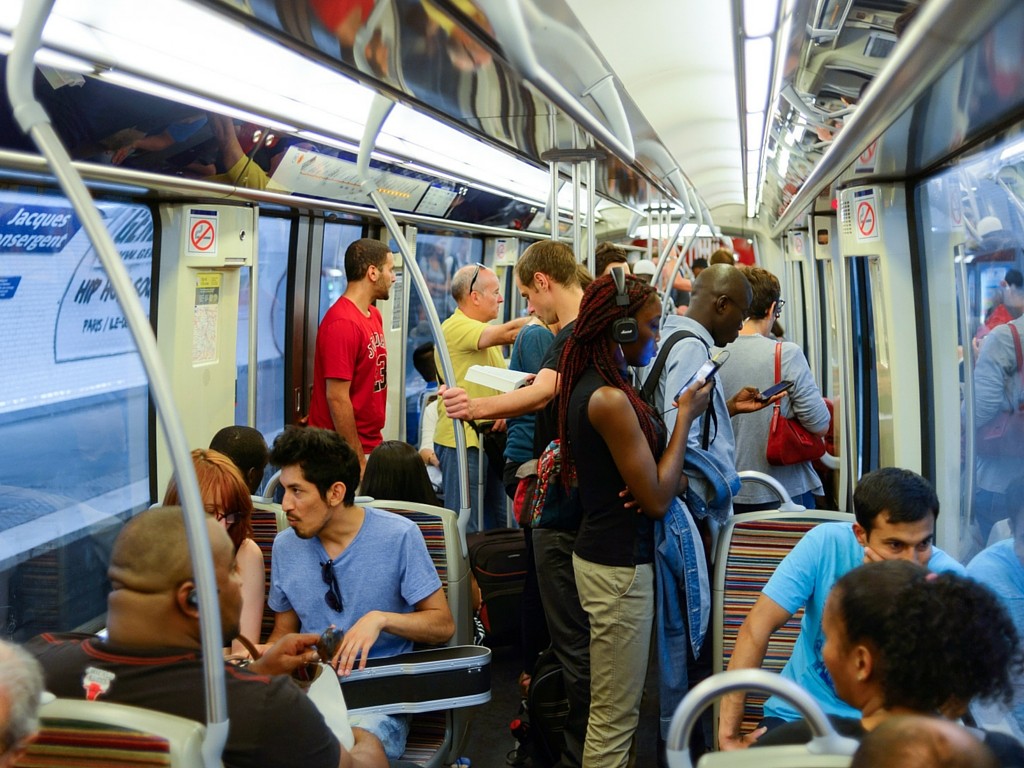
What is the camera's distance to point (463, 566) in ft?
10.1

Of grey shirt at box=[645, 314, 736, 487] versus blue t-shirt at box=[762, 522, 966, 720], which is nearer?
blue t-shirt at box=[762, 522, 966, 720]

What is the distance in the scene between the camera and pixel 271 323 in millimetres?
5922

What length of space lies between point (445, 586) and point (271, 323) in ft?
10.7

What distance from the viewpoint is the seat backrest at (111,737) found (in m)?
1.54

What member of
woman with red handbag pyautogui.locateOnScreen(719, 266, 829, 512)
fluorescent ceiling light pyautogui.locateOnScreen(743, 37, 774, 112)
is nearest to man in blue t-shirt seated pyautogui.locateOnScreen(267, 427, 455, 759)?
woman with red handbag pyautogui.locateOnScreen(719, 266, 829, 512)

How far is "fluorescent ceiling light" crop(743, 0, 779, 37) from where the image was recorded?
271 centimetres

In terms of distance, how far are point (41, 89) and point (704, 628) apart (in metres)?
2.28

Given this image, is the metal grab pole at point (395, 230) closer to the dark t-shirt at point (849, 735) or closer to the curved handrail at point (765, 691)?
the dark t-shirt at point (849, 735)

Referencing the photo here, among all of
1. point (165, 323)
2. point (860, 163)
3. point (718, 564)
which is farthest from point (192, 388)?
point (860, 163)

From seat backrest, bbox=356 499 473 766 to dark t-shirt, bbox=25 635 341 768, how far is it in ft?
3.78

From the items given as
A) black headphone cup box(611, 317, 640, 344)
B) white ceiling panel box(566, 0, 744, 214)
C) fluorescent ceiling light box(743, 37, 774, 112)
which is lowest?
black headphone cup box(611, 317, 640, 344)

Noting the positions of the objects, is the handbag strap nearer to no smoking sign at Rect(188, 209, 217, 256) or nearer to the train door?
the train door

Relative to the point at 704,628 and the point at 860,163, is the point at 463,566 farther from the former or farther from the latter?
the point at 860,163

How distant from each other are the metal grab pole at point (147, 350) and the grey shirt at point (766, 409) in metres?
2.68
